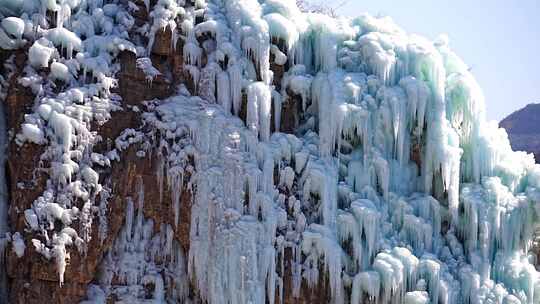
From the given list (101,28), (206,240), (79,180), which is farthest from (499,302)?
(101,28)

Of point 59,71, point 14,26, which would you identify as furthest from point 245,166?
point 14,26

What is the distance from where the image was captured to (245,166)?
11656mm

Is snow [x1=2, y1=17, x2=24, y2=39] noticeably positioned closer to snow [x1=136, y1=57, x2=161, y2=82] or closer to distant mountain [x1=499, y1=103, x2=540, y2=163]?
snow [x1=136, y1=57, x2=161, y2=82]

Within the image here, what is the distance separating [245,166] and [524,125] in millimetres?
37181

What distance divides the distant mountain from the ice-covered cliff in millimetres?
30567

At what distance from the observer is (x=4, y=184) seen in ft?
37.2

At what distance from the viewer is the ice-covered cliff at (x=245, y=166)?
36.3ft

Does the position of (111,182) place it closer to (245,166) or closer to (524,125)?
(245,166)

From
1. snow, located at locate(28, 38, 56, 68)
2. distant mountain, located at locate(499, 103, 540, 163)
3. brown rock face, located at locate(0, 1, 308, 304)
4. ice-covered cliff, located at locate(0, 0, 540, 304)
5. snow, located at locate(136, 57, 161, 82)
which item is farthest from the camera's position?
distant mountain, located at locate(499, 103, 540, 163)

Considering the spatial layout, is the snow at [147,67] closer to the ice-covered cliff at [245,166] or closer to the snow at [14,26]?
the ice-covered cliff at [245,166]

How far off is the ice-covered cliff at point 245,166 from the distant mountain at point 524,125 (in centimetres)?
3057

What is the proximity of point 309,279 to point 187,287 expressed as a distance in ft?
6.77

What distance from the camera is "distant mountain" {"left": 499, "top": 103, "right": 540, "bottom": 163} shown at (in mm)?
41281

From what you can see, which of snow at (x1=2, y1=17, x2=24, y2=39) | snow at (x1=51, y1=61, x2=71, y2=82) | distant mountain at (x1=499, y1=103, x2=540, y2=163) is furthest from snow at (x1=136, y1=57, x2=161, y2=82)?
distant mountain at (x1=499, y1=103, x2=540, y2=163)
